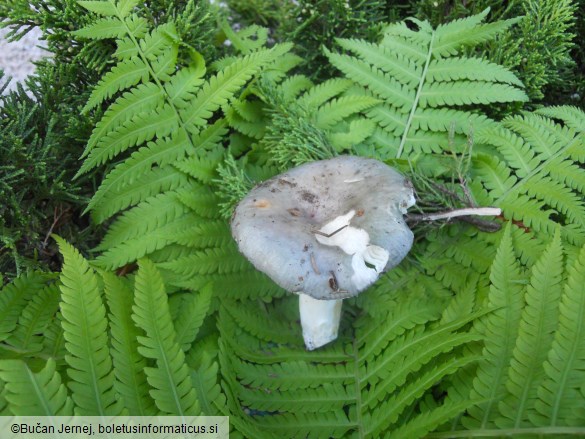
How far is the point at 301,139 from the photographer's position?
2.23 meters

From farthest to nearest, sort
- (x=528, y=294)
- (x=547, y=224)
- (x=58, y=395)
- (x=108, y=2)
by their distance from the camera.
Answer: (x=108, y=2) < (x=547, y=224) < (x=528, y=294) < (x=58, y=395)

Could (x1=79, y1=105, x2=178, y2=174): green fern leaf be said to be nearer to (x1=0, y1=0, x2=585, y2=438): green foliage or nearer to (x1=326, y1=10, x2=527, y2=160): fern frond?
(x1=0, y1=0, x2=585, y2=438): green foliage

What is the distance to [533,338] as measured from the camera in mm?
1745

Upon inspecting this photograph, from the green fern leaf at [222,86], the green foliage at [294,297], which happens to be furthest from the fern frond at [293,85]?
the green fern leaf at [222,86]

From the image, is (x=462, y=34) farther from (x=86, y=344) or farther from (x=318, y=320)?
(x=86, y=344)

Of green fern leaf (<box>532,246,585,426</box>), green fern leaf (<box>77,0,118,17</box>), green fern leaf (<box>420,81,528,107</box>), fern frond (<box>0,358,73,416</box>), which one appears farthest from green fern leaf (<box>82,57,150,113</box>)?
green fern leaf (<box>532,246,585,426</box>)

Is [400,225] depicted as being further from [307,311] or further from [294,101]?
[294,101]

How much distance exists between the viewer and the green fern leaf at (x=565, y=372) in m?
1.63

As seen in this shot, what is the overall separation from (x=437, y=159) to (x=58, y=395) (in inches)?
76.0

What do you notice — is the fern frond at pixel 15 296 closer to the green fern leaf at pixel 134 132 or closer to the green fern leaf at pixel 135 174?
the green fern leaf at pixel 135 174

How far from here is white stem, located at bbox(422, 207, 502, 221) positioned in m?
2.05

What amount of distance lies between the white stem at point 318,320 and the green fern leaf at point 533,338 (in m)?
0.73

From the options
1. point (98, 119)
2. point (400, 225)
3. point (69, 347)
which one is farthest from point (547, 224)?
point (98, 119)

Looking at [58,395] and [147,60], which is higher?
[147,60]
